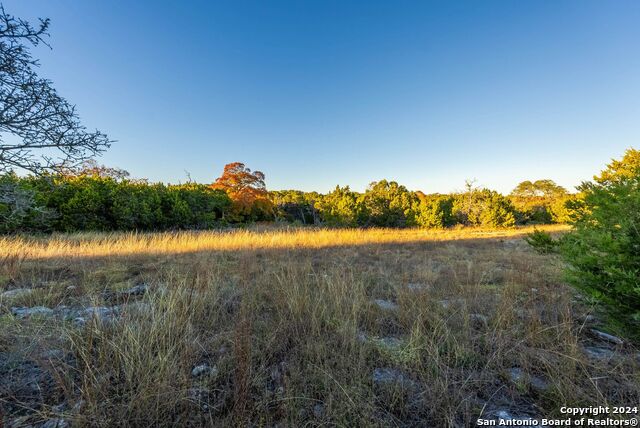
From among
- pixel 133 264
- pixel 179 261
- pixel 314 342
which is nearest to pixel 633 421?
pixel 314 342

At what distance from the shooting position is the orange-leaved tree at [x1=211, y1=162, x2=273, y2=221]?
48.4 feet

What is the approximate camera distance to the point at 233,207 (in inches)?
599

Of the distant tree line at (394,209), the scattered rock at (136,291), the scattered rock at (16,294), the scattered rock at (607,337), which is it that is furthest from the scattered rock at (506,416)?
the distant tree line at (394,209)

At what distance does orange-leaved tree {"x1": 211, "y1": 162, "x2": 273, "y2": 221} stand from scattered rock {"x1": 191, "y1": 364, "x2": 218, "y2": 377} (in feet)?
45.6

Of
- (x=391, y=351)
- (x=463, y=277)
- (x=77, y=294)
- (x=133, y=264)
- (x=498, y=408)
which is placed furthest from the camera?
(x=133, y=264)

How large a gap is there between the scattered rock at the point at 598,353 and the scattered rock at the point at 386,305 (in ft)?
5.05

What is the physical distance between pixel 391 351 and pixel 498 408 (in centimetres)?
68

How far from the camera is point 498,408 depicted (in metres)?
1.48

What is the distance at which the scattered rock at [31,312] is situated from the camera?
94.2 inches

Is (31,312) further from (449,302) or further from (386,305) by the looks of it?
(449,302)

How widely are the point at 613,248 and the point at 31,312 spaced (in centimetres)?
510

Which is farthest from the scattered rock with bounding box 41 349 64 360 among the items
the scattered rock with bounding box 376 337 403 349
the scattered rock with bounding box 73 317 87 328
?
the scattered rock with bounding box 376 337 403 349

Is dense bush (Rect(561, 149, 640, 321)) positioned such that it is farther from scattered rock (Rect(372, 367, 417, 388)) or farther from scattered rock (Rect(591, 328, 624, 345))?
scattered rock (Rect(372, 367, 417, 388))

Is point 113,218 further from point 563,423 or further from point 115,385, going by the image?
point 563,423
